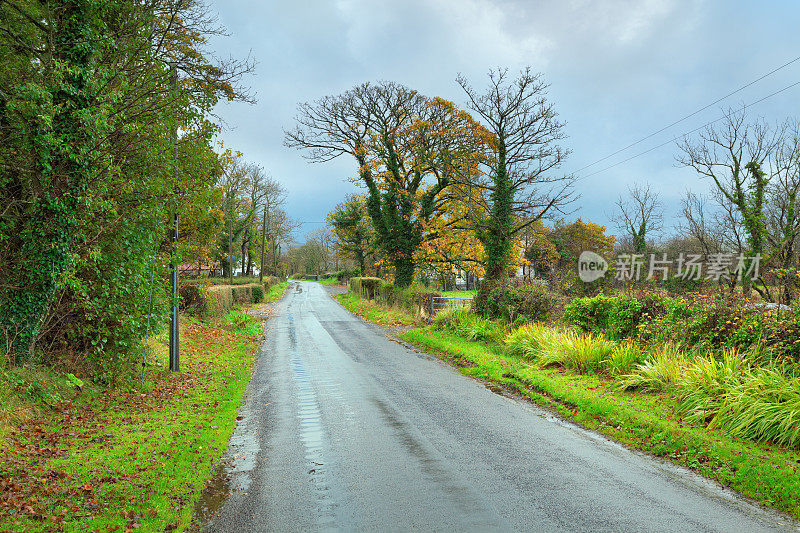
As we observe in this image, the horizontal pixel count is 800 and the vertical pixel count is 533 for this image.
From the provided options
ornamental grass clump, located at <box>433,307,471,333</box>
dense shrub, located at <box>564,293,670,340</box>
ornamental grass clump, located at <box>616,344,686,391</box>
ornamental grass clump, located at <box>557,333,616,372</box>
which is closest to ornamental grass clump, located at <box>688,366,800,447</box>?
ornamental grass clump, located at <box>616,344,686,391</box>

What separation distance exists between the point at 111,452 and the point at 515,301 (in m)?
12.5

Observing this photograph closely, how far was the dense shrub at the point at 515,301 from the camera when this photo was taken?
14797mm

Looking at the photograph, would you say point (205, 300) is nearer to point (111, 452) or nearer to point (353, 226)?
point (111, 452)

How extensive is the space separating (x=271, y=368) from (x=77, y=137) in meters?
6.82

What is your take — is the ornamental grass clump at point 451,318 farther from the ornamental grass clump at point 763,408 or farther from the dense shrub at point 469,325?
the ornamental grass clump at point 763,408

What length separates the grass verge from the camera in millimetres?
4840

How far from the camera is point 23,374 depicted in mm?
6672

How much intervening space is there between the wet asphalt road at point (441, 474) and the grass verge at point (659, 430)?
29cm

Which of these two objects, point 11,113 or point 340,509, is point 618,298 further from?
point 11,113

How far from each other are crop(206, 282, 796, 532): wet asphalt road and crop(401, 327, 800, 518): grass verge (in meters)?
0.29

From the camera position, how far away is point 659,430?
6.47 m

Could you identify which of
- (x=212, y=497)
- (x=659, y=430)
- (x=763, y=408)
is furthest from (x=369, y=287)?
(x=212, y=497)

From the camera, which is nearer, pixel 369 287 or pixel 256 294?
pixel 256 294

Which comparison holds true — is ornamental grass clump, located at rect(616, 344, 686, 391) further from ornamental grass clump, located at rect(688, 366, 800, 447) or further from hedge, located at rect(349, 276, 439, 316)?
hedge, located at rect(349, 276, 439, 316)
